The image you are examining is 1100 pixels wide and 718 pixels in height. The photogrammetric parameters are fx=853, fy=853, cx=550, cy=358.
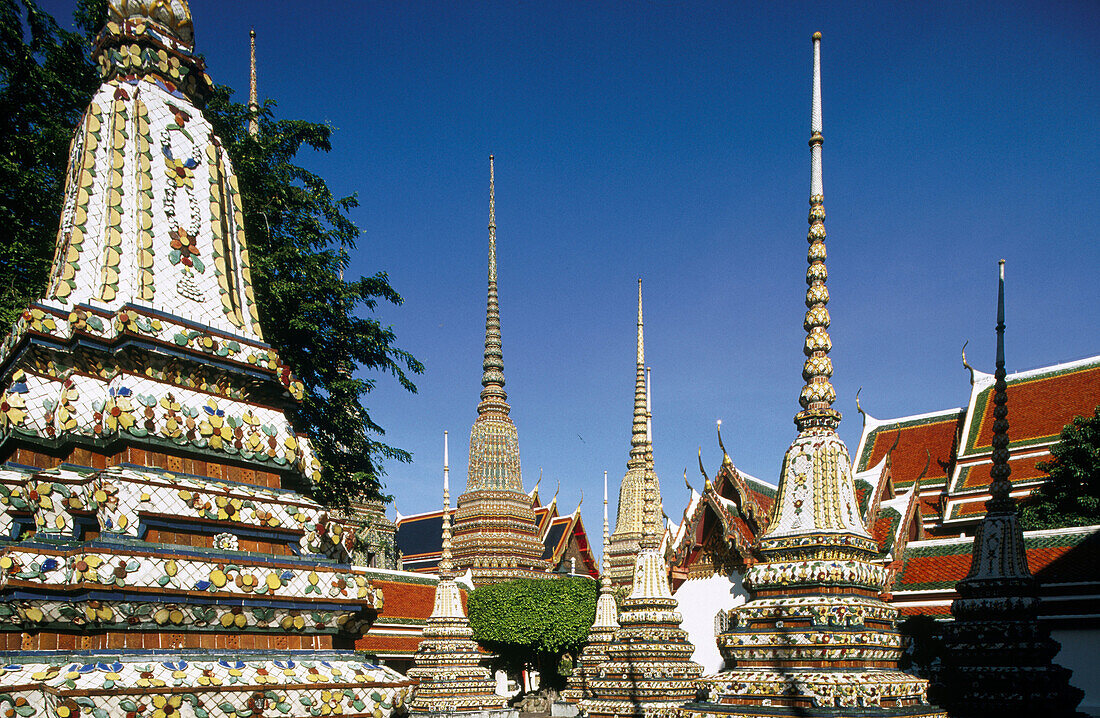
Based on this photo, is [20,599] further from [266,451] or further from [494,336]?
[494,336]

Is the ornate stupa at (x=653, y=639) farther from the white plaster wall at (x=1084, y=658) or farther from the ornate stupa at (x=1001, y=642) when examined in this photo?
the white plaster wall at (x=1084, y=658)

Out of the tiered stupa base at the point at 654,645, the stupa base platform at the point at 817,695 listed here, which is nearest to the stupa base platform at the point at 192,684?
the stupa base platform at the point at 817,695

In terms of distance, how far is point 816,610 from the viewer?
6129 mm

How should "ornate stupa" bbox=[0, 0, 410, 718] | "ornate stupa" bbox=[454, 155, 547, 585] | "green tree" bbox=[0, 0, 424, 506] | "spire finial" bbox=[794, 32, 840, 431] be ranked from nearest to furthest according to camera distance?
"ornate stupa" bbox=[0, 0, 410, 718]
"spire finial" bbox=[794, 32, 840, 431]
"green tree" bbox=[0, 0, 424, 506]
"ornate stupa" bbox=[454, 155, 547, 585]

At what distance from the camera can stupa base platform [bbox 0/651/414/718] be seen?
3062mm

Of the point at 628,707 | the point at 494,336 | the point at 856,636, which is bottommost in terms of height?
the point at 628,707

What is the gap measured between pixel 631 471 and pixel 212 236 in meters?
36.5

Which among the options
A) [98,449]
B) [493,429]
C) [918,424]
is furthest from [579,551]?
[98,449]

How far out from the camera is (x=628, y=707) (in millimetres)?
16703

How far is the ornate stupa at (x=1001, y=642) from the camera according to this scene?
10.4 meters

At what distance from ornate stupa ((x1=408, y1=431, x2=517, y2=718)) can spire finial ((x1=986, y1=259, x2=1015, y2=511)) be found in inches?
511

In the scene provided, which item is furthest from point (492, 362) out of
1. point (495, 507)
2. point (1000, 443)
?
point (1000, 443)

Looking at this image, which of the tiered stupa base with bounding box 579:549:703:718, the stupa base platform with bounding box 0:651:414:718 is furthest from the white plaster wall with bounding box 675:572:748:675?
the stupa base platform with bounding box 0:651:414:718

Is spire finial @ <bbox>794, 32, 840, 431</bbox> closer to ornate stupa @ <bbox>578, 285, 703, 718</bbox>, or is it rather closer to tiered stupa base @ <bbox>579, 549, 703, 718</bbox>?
ornate stupa @ <bbox>578, 285, 703, 718</bbox>
